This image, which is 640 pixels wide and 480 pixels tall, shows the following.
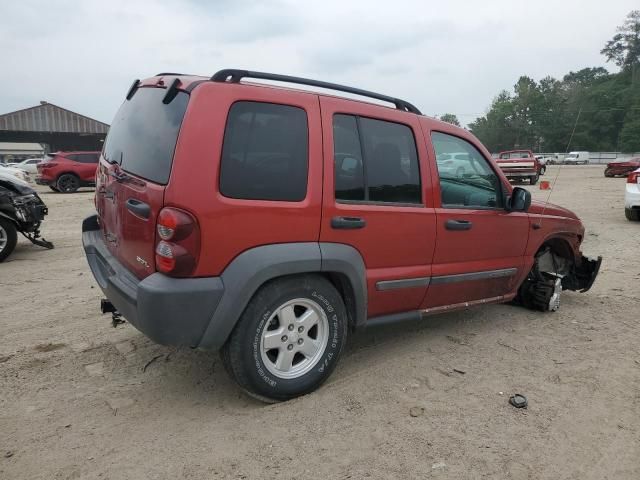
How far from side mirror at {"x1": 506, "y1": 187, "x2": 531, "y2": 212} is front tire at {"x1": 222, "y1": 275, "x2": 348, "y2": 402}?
70.8 inches

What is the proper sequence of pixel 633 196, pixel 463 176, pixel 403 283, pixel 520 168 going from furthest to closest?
pixel 520 168, pixel 633 196, pixel 463 176, pixel 403 283

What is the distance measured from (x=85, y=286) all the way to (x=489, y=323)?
14.3ft

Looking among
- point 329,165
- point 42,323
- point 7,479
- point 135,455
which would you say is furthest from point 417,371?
point 42,323

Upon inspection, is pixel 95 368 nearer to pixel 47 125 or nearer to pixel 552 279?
pixel 552 279

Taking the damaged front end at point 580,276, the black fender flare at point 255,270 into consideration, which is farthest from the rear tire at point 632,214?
the black fender flare at point 255,270

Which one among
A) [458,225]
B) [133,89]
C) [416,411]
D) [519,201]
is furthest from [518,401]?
[133,89]

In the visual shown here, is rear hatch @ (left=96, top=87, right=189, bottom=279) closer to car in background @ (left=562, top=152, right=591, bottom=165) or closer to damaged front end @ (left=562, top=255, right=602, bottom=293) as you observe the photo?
damaged front end @ (left=562, top=255, right=602, bottom=293)

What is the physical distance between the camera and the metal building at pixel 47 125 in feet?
131

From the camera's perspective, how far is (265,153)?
2.79 metres

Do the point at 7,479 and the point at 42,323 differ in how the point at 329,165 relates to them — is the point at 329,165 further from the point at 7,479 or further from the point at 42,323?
the point at 42,323

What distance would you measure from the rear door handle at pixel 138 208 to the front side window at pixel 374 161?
111cm

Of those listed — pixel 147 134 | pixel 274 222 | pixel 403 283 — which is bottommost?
pixel 403 283

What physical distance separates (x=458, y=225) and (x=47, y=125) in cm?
4537

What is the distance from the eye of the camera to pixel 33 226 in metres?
7.25
